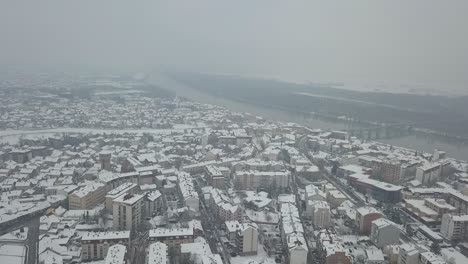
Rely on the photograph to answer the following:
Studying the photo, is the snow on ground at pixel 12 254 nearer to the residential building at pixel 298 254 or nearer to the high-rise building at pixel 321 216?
the residential building at pixel 298 254

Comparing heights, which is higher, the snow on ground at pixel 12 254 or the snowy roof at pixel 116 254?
the snowy roof at pixel 116 254

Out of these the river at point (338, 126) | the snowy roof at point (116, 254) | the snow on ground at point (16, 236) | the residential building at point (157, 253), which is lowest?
the snow on ground at point (16, 236)

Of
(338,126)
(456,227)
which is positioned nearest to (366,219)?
(456,227)

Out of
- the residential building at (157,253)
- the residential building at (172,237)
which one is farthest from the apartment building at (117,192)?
the residential building at (157,253)

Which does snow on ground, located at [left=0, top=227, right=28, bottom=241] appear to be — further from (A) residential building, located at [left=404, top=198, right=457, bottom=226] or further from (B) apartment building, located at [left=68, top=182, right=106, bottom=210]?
(A) residential building, located at [left=404, top=198, right=457, bottom=226]

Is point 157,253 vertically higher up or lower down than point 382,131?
higher up

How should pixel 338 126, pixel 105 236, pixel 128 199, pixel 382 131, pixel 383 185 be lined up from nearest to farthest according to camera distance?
pixel 105 236 < pixel 128 199 < pixel 383 185 < pixel 382 131 < pixel 338 126

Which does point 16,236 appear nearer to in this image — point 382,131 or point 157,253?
point 157,253

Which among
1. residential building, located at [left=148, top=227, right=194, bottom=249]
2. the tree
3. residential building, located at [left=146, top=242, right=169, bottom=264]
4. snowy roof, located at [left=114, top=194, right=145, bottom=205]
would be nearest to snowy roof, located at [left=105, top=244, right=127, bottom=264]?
residential building, located at [left=146, top=242, right=169, bottom=264]

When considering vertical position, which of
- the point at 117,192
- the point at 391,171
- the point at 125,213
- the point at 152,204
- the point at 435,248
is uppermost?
the point at 391,171

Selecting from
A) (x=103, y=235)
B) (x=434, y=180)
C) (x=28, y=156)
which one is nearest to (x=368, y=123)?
(x=434, y=180)
